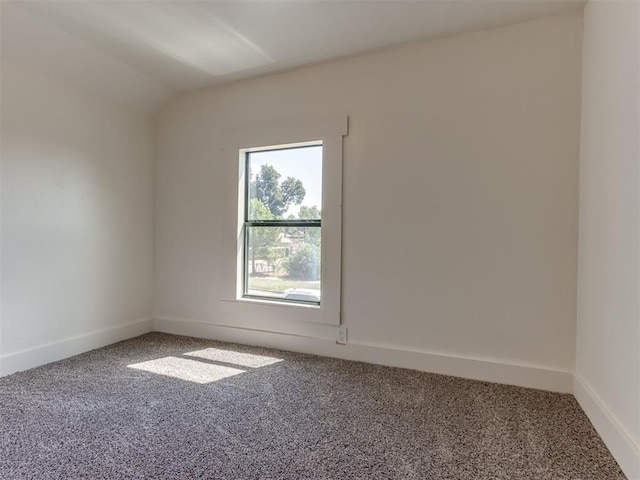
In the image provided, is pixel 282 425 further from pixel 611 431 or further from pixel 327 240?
pixel 611 431

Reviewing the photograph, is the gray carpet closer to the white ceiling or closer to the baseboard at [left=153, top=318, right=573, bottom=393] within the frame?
the baseboard at [left=153, top=318, right=573, bottom=393]

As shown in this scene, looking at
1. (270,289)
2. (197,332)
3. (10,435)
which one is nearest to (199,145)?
(270,289)

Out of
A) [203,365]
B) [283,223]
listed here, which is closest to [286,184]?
[283,223]

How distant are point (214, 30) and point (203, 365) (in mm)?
2267

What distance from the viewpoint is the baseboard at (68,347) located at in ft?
7.68

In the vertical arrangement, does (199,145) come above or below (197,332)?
above

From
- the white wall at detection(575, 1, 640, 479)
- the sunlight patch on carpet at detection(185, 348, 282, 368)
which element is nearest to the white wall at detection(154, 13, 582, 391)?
the white wall at detection(575, 1, 640, 479)

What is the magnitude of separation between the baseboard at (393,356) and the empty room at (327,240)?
0.05ft

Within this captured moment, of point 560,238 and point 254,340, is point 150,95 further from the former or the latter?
point 560,238

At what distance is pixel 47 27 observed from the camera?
222 cm

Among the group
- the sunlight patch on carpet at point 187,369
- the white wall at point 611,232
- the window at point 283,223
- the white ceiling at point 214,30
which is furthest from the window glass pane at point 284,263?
the white wall at point 611,232

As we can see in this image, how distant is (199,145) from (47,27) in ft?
4.15

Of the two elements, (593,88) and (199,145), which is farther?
(199,145)

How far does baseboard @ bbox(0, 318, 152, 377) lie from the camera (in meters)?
2.34
